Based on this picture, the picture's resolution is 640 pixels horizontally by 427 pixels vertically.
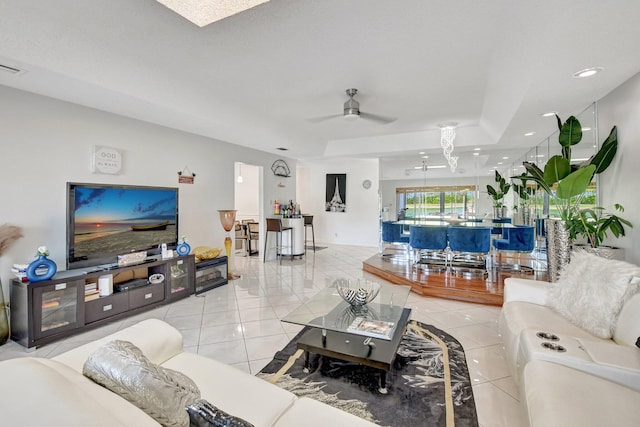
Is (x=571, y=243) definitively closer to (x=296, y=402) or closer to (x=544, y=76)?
(x=544, y=76)

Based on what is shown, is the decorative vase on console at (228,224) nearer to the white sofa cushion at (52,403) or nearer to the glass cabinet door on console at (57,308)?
the glass cabinet door on console at (57,308)

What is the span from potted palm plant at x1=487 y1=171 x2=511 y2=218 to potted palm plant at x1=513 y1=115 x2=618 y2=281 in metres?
3.52

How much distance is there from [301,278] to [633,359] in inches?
163

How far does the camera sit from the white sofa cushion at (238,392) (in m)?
1.25

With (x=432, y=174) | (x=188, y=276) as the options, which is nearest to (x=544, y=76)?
(x=188, y=276)

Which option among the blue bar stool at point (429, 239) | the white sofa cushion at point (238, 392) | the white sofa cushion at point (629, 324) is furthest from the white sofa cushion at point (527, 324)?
the blue bar stool at point (429, 239)

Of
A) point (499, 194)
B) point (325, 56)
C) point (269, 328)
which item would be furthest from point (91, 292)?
point (499, 194)

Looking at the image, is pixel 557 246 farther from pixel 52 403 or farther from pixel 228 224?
pixel 228 224

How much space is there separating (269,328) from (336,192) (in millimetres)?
6328

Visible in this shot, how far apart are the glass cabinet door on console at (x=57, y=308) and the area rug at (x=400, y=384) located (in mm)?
2098

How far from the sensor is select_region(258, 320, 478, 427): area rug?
181 centimetres

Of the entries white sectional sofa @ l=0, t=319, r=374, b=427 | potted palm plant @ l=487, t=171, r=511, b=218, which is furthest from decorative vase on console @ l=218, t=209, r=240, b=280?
potted palm plant @ l=487, t=171, r=511, b=218

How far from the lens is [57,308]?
9.21 ft

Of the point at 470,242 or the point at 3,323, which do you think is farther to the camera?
the point at 470,242
